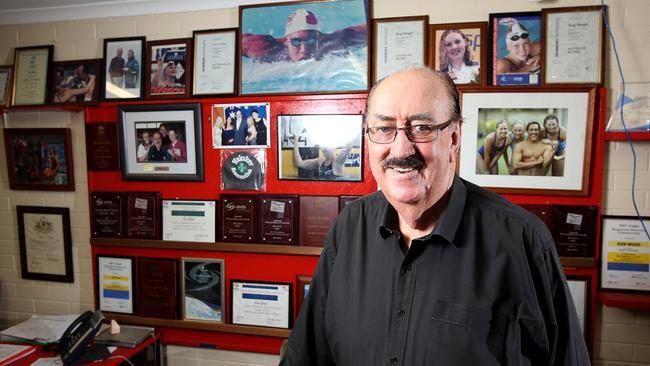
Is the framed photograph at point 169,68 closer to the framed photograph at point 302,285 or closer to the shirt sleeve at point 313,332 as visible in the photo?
the framed photograph at point 302,285

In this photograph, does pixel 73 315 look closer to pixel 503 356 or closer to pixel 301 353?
pixel 301 353

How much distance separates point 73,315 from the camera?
2643 mm

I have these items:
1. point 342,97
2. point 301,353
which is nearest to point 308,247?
point 342,97

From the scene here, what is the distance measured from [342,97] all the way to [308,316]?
138 cm

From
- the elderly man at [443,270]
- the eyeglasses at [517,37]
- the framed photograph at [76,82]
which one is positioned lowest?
the elderly man at [443,270]

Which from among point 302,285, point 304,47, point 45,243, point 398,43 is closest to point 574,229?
point 398,43

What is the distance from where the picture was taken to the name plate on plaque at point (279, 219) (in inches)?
94.4

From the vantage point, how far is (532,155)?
2.14 metres

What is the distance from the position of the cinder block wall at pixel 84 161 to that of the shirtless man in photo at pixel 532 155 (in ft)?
1.06

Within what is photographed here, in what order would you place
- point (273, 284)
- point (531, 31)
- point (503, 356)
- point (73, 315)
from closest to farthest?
1. point (503, 356)
2. point (531, 31)
3. point (273, 284)
4. point (73, 315)

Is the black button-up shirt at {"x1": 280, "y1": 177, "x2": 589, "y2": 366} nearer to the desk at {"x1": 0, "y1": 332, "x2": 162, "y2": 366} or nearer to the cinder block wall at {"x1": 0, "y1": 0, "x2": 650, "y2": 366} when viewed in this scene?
the cinder block wall at {"x1": 0, "y1": 0, "x2": 650, "y2": 366}

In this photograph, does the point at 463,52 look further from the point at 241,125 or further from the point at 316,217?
the point at 241,125

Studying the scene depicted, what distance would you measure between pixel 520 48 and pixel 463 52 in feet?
0.99

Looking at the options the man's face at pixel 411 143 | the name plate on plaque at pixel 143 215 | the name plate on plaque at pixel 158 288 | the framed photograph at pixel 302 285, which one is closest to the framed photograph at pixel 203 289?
the name plate on plaque at pixel 158 288
